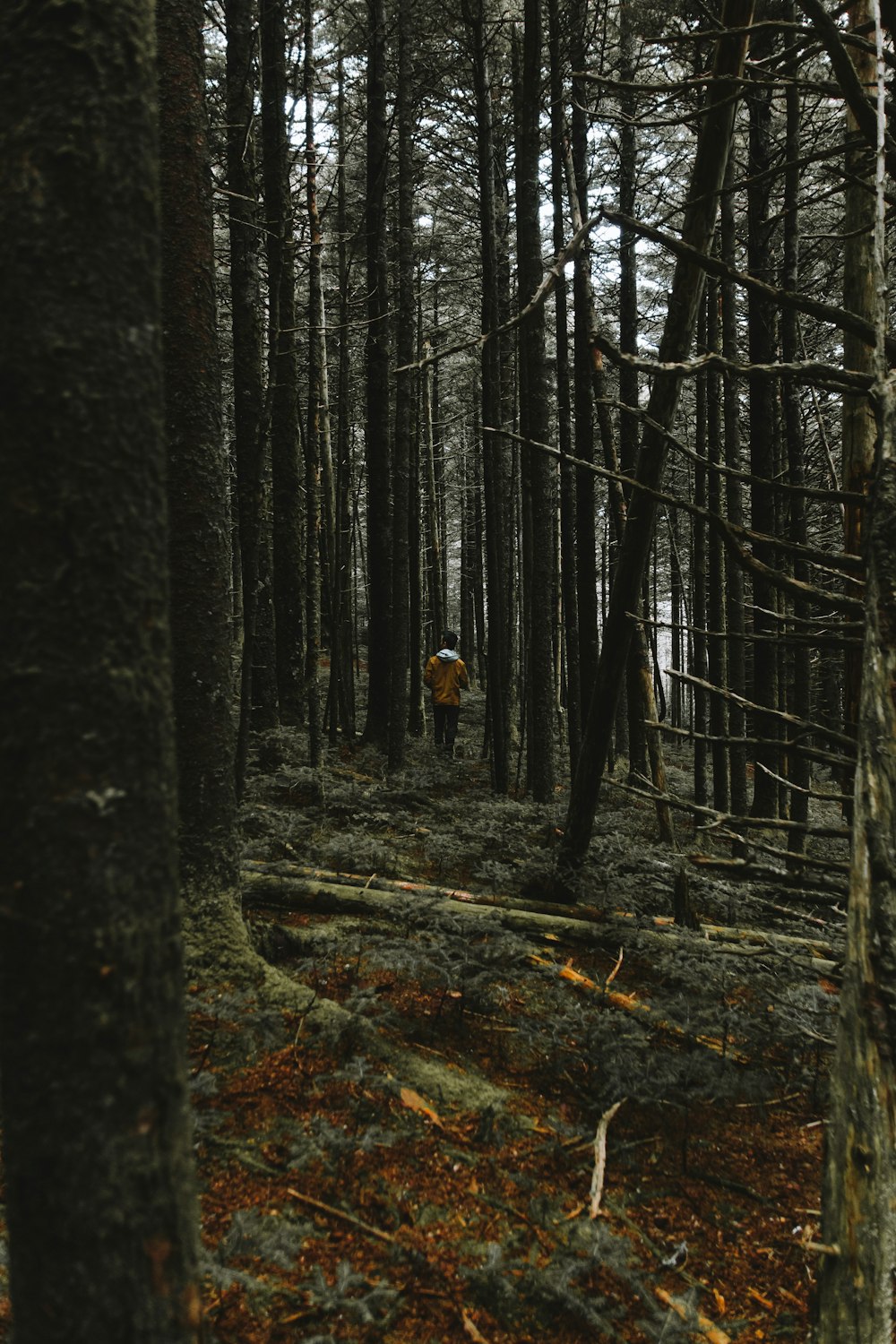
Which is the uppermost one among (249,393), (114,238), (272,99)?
(272,99)

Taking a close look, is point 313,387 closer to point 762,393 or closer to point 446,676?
point 446,676

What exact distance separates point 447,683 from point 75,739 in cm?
1232

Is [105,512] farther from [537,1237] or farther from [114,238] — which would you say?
[537,1237]

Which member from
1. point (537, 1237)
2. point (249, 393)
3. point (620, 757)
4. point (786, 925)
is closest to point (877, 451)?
point (537, 1237)

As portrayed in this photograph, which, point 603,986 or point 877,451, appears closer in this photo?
point 877,451

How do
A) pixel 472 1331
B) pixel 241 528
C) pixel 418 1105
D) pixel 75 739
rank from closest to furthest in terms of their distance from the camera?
pixel 75 739 → pixel 472 1331 → pixel 418 1105 → pixel 241 528

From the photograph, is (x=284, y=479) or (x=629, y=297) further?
(x=284, y=479)

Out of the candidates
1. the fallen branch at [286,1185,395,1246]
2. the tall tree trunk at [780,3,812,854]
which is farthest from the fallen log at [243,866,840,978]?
the tall tree trunk at [780,3,812,854]

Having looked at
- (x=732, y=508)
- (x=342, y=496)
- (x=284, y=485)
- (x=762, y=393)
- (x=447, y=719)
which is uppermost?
(x=762, y=393)

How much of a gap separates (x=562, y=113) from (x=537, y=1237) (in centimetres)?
983

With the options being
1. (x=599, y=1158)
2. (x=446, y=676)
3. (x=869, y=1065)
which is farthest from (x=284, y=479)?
(x=869, y=1065)

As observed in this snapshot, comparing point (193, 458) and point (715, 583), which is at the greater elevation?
point (715, 583)

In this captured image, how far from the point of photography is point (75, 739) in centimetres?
100

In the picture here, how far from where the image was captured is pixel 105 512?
1031 mm
